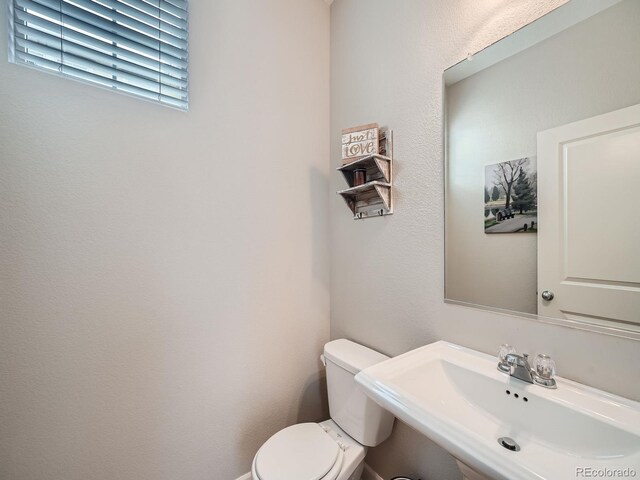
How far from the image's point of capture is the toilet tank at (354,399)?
1133 millimetres

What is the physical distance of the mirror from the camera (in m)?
0.70

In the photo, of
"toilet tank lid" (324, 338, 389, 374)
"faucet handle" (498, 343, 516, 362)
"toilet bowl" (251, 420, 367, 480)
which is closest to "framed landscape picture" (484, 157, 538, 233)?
"faucet handle" (498, 343, 516, 362)

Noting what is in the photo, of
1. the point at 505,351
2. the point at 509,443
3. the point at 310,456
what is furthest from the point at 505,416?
the point at 310,456

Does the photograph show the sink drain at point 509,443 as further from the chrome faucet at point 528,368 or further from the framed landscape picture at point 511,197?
the framed landscape picture at point 511,197

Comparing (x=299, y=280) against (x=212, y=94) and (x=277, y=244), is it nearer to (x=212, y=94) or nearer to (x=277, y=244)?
(x=277, y=244)

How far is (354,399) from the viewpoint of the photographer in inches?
46.1

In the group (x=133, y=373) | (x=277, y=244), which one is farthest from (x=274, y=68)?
(x=133, y=373)

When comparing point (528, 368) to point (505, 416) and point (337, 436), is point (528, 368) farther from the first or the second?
point (337, 436)

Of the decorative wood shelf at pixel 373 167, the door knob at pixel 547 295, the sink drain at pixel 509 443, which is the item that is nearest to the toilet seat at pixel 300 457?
the sink drain at pixel 509 443

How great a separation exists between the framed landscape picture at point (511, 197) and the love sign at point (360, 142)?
0.50m

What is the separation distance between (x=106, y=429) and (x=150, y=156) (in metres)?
1.09

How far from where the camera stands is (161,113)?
3.63ft

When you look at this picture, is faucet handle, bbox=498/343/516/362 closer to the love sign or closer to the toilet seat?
the toilet seat
